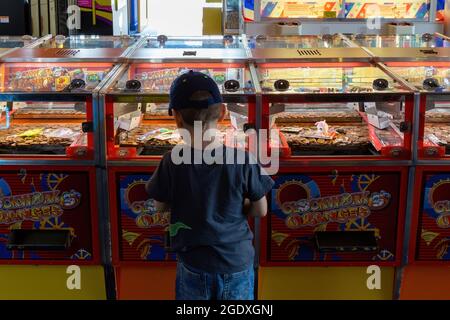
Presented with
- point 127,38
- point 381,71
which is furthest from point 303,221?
point 127,38

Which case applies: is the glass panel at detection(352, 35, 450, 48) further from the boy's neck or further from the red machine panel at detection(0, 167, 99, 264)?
the boy's neck

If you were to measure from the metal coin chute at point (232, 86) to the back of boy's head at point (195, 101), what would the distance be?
2.66 ft

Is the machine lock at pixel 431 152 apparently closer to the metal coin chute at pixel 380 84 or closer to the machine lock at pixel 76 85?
the metal coin chute at pixel 380 84

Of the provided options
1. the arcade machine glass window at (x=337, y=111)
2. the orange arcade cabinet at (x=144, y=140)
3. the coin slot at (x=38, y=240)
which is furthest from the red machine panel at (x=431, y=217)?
the coin slot at (x=38, y=240)

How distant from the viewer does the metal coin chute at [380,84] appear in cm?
304

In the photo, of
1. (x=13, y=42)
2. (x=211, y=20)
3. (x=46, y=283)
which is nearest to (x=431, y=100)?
(x=46, y=283)

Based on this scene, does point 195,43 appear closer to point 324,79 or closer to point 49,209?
point 324,79

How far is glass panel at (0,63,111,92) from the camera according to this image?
10.6 ft

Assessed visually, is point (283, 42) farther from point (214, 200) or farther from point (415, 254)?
point (214, 200)

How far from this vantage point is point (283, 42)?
4.26 m

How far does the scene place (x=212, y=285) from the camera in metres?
2.26

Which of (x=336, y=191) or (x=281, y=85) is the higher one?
(x=281, y=85)

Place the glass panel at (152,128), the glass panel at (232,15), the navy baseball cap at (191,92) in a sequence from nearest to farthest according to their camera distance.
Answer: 1. the navy baseball cap at (191,92)
2. the glass panel at (152,128)
3. the glass panel at (232,15)

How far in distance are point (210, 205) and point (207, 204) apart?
11 millimetres
